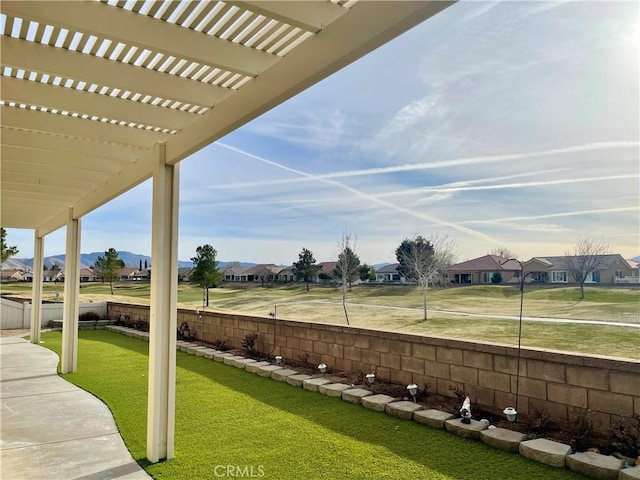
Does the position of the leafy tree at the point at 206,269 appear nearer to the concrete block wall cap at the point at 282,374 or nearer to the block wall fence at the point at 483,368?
the block wall fence at the point at 483,368

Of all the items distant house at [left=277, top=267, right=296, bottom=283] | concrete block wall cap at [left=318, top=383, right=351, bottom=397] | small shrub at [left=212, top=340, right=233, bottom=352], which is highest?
distant house at [left=277, top=267, right=296, bottom=283]

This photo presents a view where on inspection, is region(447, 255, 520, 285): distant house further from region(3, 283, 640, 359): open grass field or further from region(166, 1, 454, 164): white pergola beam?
region(166, 1, 454, 164): white pergola beam

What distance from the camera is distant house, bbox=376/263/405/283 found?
16.9m

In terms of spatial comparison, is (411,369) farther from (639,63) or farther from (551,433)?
(639,63)

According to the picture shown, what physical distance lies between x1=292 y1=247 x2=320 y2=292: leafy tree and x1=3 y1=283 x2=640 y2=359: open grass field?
95cm

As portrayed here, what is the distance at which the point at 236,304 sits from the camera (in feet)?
46.7

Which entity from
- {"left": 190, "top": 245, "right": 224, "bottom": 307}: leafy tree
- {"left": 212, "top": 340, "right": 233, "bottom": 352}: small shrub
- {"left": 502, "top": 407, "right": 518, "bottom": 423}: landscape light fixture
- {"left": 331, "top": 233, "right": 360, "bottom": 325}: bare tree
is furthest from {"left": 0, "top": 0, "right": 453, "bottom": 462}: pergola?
{"left": 190, "top": 245, "right": 224, "bottom": 307}: leafy tree

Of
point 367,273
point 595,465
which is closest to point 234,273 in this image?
point 367,273

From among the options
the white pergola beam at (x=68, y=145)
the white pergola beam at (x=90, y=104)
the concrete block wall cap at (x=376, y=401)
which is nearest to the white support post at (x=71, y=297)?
the white pergola beam at (x=68, y=145)

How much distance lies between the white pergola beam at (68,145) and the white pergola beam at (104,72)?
1.38m

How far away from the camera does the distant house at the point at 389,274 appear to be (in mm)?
16938

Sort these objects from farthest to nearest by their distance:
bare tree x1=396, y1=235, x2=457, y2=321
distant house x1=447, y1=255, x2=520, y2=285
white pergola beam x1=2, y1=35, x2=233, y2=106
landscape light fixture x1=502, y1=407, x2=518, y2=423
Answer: bare tree x1=396, y1=235, x2=457, y2=321 → distant house x1=447, y1=255, x2=520, y2=285 → landscape light fixture x1=502, y1=407, x2=518, y2=423 → white pergola beam x1=2, y1=35, x2=233, y2=106

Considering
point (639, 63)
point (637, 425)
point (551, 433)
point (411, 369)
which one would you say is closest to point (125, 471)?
point (411, 369)

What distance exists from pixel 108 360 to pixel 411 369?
5396 millimetres
